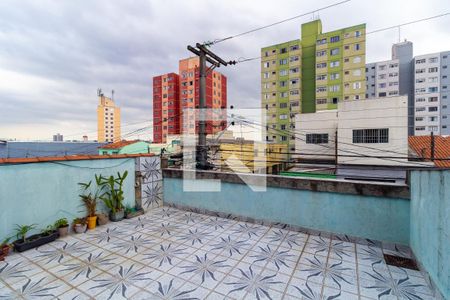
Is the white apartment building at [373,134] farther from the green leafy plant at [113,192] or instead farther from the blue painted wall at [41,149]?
the blue painted wall at [41,149]

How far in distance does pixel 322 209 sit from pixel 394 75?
5194cm

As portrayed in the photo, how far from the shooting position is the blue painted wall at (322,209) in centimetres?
315

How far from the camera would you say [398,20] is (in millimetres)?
5070

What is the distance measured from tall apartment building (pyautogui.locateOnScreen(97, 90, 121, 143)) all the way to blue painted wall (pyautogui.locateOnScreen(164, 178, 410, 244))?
56.3 metres

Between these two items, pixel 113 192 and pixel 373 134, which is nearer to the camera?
pixel 113 192

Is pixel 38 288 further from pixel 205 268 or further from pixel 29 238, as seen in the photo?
pixel 205 268

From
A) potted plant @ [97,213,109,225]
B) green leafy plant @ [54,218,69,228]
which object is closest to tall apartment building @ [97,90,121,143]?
potted plant @ [97,213,109,225]

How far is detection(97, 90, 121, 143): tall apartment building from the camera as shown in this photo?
179 feet

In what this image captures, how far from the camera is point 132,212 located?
185 inches

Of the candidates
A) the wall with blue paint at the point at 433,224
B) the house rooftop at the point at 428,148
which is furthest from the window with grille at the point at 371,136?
the wall with blue paint at the point at 433,224

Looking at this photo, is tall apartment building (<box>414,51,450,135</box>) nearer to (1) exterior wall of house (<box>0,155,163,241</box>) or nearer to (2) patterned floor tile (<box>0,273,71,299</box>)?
(1) exterior wall of house (<box>0,155,163,241</box>)

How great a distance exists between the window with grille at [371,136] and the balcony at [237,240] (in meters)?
12.4

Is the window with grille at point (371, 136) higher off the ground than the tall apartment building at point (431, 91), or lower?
lower

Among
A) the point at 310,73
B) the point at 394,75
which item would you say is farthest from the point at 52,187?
the point at 394,75
